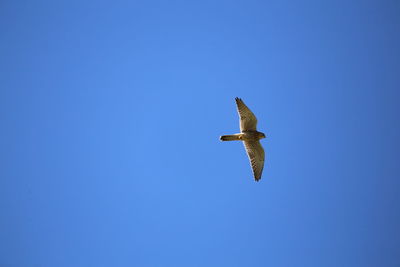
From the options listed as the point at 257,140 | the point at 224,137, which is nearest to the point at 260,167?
the point at 257,140

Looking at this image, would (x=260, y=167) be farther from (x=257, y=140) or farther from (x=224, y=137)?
(x=224, y=137)

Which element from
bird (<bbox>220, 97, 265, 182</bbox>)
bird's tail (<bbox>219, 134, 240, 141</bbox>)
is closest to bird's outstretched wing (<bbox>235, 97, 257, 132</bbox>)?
bird (<bbox>220, 97, 265, 182</bbox>)

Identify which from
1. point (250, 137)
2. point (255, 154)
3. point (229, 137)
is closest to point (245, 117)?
point (250, 137)

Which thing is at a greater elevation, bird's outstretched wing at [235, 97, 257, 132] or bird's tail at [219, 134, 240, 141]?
bird's outstretched wing at [235, 97, 257, 132]

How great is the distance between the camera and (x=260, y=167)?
16.6 metres

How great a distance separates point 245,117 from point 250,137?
1011 millimetres

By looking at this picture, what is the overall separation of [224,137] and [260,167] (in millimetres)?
2427

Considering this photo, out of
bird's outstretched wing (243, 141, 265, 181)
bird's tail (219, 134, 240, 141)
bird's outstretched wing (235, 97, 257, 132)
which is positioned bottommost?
bird's outstretched wing (243, 141, 265, 181)

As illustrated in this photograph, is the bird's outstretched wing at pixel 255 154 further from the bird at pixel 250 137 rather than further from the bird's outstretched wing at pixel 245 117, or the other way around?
the bird's outstretched wing at pixel 245 117

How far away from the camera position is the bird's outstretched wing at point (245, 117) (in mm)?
15844

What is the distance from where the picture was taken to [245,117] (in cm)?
1600

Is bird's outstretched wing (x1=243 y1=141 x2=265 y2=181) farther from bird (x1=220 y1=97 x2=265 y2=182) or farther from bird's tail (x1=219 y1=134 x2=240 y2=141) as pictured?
bird's tail (x1=219 y1=134 x2=240 y2=141)

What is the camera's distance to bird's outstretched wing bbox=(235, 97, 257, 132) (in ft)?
52.0

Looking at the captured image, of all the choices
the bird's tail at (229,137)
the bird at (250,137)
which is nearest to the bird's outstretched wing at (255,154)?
the bird at (250,137)
